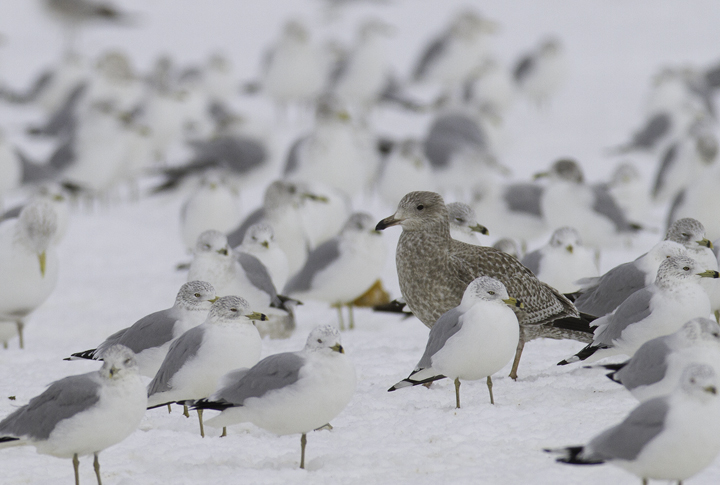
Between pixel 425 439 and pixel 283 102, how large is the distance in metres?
15.3

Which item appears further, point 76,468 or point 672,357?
point 672,357

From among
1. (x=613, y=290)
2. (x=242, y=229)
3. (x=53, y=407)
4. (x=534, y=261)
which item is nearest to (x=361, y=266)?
(x=534, y=261)

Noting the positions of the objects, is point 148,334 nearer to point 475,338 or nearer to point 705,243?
point 475,338

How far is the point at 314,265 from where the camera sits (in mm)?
8195

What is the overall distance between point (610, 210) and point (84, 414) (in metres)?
6.59

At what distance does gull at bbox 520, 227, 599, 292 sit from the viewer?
745 centimetres

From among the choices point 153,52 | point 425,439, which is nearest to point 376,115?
point 153,52

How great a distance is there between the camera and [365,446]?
4996 mm

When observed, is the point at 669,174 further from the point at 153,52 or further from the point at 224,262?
the point at 153,52

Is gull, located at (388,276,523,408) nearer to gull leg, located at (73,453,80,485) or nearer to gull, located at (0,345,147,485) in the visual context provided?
gull, located at (0,345,147,485)

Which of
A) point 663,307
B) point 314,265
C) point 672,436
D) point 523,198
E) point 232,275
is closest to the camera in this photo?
point 672,436

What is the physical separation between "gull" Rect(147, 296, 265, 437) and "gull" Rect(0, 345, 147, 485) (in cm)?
54

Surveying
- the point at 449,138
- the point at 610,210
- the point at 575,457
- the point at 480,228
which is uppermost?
the point at 449,138

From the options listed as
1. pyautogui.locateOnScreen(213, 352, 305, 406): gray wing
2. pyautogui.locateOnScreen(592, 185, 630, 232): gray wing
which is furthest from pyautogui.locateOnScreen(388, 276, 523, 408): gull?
pyautogui.locateOnScreen(592, 185, 630, 232): gray wing
